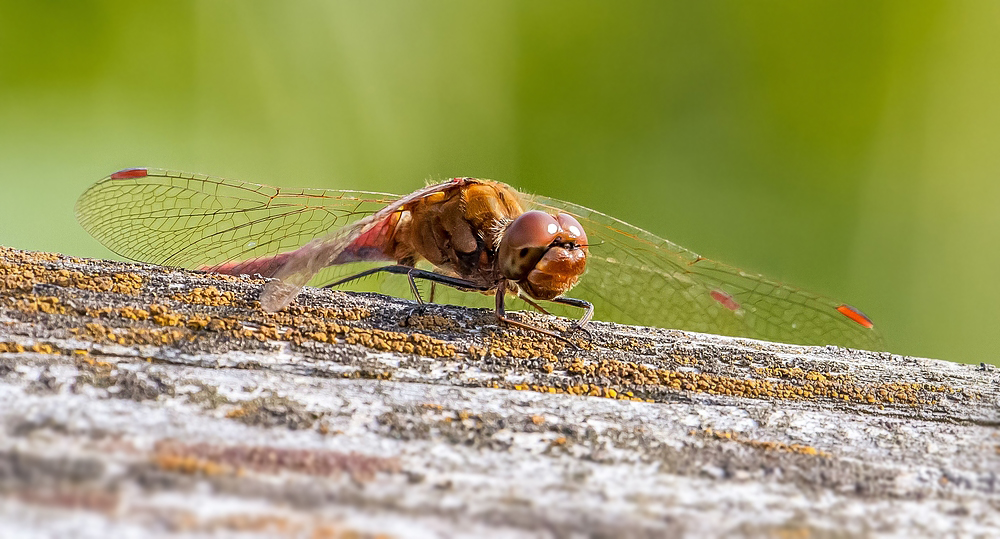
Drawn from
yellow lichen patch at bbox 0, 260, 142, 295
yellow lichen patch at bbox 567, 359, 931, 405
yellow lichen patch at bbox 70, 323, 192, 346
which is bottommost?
yellow lichen patch at bbox 567, 359, 931, 405

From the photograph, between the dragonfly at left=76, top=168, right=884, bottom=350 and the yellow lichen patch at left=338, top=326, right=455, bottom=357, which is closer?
the yellow lichen patch at left=338, top=326, right=455, bottom=357

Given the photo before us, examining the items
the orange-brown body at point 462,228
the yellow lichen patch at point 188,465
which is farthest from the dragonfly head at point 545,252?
the yellow lichen patch at point 188,465

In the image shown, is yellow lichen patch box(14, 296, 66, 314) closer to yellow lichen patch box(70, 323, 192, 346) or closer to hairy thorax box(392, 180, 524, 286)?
yellow lichen patch box(70, 323, 192, 346)

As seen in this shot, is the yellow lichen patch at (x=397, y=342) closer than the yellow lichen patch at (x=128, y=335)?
No

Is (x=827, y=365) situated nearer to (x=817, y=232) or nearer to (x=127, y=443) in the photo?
(x=127, y=443)

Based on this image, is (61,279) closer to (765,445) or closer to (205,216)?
(765,445)

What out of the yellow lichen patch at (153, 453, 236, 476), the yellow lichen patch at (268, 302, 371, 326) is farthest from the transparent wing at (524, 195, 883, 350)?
the yellow lichen patch at (153, 453, 236, 476)

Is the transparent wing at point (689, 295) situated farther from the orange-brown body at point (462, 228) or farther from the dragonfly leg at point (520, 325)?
the dragonfly leg at point (520, 325)

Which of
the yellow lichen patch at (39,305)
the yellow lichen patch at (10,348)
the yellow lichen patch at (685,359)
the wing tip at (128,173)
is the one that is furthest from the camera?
the wing tip at (128,173)
